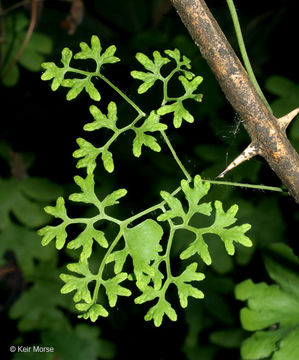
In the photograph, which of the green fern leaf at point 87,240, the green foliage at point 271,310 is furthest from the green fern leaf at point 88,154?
the green foliage at point 271,310

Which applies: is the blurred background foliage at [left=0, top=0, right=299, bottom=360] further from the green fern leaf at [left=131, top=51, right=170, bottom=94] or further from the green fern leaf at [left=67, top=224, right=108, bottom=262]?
the green fern leaf at [left=67, top=224, right=108, bottom=262]

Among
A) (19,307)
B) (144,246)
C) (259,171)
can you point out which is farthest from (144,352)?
(144,246)

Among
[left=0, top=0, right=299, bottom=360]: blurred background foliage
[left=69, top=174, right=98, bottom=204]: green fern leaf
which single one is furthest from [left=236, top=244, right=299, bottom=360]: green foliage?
[left=69, top=174, right=98, bottom=204]: green fern leaf

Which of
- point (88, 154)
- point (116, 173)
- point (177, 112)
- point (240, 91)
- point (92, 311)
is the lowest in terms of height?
point (116, 173)

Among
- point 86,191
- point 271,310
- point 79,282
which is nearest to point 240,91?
point 86,191

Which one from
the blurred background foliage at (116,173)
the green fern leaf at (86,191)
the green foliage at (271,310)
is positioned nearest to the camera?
the green fern leaf at (86,191)

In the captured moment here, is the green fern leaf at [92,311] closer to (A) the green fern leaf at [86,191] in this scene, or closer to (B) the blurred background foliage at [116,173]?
(A) the green fern leaf at [86,191]

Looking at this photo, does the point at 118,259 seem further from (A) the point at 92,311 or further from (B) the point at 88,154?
(B) the point at 88,154
